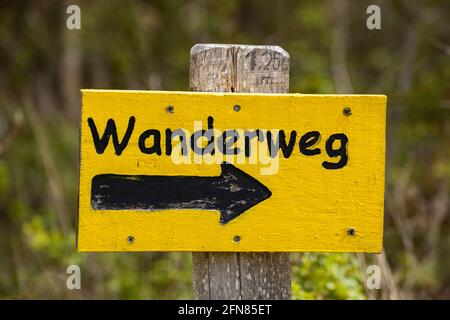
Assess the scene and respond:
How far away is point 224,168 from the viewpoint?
2.00 meters

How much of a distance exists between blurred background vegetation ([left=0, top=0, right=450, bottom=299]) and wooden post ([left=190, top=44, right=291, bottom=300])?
0.78 meters

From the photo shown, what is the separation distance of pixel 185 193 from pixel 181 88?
186 inches

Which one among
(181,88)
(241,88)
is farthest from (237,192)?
(181,88)

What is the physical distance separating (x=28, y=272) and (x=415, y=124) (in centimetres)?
270

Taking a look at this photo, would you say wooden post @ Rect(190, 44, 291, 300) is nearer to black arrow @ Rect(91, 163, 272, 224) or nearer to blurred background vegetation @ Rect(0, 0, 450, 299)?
black arrow @ Rect(91, 163, 272, 224)

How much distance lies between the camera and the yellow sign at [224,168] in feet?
6.51

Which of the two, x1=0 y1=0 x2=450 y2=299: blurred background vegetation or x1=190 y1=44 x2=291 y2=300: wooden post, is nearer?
x1=190 y1=44 x2=291 y2=300: wooden post

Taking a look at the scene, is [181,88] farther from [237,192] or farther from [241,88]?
[237,192]

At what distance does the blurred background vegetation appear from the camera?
4.06 metres

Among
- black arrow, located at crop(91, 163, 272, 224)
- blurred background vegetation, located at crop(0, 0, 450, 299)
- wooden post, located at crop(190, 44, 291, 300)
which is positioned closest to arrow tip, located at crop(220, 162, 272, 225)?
black arrow, located at crop(91, 163, 272, 224)

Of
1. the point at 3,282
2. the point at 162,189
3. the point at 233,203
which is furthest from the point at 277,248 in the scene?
the point at 3,282

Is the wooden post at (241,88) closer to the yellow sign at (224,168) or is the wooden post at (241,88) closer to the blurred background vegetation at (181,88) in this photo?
the yellow sign at (224,168)

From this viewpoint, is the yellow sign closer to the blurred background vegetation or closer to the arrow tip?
the arrow tip

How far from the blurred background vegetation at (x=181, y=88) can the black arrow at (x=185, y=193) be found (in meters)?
0.94
